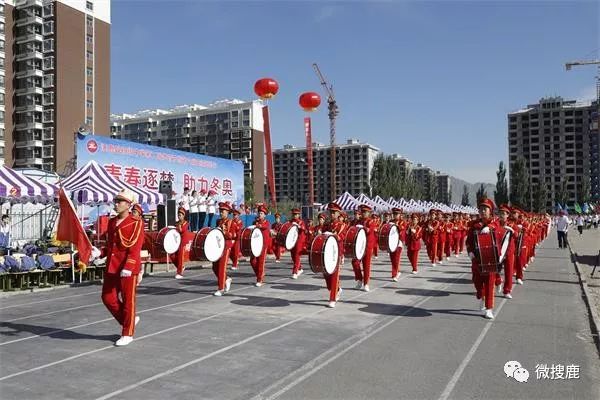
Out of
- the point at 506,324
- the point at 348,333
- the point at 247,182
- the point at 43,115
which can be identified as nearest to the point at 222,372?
the point at 348,333

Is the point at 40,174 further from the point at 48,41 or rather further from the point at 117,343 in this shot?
the point at 48,41

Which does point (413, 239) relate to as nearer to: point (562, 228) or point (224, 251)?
point (224, 251)

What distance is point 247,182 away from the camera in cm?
8138

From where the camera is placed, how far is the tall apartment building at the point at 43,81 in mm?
60562

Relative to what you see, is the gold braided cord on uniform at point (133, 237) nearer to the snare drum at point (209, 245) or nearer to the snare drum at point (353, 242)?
the snare drum at point (209, 245)

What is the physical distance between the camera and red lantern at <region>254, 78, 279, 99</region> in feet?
83.3

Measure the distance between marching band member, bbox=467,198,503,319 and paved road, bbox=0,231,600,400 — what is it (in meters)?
0.35

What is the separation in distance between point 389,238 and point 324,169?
14197 centimetres


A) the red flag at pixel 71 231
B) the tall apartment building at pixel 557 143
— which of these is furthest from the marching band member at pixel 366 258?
the tall apartment building at pixel 557 143

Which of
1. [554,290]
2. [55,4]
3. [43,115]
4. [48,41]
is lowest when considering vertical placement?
[554,290]

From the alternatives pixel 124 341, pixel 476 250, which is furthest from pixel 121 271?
pixel 476 250

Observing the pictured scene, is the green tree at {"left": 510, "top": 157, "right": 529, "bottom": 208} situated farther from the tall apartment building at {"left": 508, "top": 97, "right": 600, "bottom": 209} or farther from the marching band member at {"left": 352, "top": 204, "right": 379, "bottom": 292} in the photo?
the marching band member at {"left": 352, "top": 204, "right": 379, "bottom": 292}

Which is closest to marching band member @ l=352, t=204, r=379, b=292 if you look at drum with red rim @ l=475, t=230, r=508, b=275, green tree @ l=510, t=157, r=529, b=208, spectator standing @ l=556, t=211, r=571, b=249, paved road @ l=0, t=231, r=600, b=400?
paved road @ l=0, t=231, r=600, b=400

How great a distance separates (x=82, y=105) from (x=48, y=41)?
7.97m
